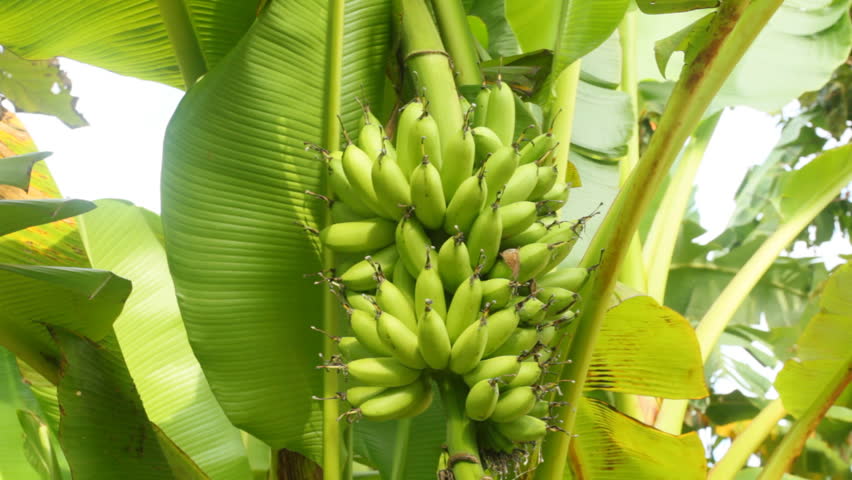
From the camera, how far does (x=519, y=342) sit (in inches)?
27.3

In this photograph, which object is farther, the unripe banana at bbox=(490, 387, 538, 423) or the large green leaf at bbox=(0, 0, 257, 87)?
the large green leaf at bbox=(0, 0, 257, 87)

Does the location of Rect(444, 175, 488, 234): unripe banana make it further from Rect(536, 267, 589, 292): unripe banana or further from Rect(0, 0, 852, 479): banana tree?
Rect(536, 267, 589, 292): unripe banana

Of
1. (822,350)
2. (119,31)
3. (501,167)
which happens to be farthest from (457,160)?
(822,350)

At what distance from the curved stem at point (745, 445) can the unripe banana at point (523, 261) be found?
2.78 feet

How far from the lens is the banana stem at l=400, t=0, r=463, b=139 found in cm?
78

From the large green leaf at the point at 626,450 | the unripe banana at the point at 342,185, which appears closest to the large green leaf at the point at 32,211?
the unripe banana at the point at 342,185

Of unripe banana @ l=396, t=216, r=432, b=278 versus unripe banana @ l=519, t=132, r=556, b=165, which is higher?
unripe banana @ l=519, t=132, r=556, b=165

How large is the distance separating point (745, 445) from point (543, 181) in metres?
0.89

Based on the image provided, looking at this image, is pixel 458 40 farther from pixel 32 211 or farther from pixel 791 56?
pixel 791 56

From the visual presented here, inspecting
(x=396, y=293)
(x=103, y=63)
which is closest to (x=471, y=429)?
(x=396, y=293)

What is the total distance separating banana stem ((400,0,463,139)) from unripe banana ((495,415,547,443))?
1.05ft

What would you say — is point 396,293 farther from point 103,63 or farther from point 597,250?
point 103,63

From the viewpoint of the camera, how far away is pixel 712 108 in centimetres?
184

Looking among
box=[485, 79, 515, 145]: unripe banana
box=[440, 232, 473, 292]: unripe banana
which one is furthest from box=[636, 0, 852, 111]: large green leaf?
box=[440, 232, 473, 292]: unripe banana
